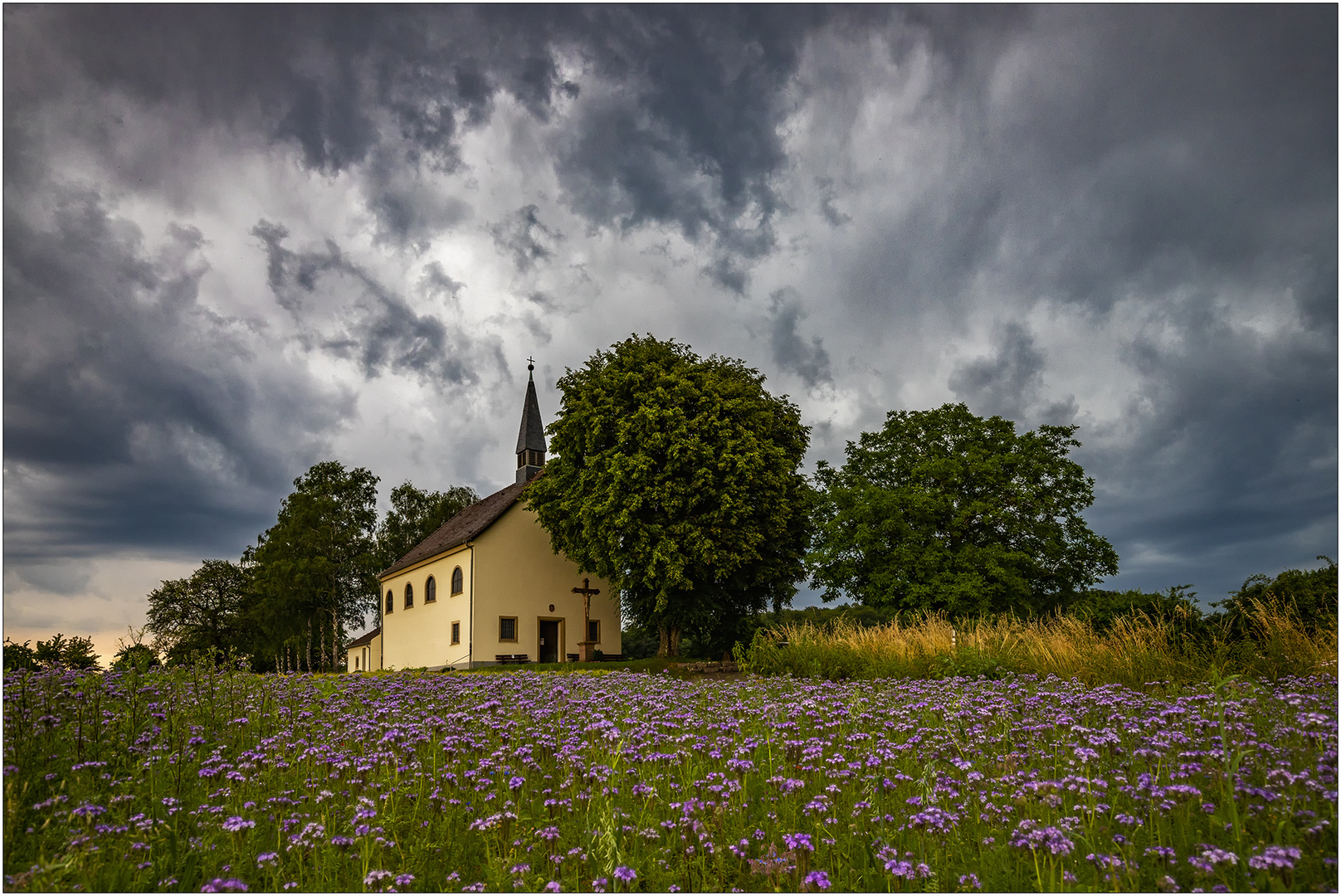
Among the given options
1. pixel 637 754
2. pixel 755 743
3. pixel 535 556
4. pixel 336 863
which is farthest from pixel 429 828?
pixel 535 556

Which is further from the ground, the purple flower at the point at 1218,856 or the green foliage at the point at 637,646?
the green foliage at the point at 637,646

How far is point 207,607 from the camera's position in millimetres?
50125

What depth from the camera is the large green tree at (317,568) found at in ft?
136

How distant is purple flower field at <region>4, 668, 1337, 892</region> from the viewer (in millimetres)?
4344

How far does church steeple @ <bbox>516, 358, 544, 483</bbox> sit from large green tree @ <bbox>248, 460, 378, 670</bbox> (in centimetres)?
1177

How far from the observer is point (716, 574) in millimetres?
27953

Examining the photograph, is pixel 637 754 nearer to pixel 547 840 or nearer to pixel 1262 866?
pixel 547 840

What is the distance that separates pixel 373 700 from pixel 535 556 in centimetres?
2630

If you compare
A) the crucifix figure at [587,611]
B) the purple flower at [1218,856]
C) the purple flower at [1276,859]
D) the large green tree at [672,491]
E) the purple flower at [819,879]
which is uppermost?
the large green tree at [672,491]

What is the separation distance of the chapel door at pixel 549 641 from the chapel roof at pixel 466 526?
17.1 ft

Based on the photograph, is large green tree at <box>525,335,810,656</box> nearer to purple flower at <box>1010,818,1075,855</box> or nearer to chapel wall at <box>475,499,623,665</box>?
chapel wall at <box>475,499,623,665</box>

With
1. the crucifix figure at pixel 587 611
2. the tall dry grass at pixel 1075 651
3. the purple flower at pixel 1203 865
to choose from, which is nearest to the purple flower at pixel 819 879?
the purple flower at pixel 1203 865

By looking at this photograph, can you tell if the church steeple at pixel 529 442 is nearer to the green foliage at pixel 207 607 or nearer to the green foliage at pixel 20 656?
the green foliage at pixel 207 607

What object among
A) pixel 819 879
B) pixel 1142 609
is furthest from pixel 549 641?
pixel 819 879
